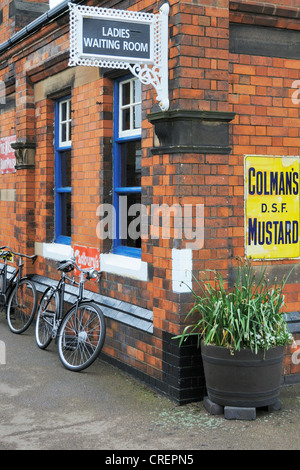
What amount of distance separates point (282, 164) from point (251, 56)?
1.08 meters

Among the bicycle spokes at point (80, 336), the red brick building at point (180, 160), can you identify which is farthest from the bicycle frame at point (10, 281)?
the bicycle spokes at point (80, 336)

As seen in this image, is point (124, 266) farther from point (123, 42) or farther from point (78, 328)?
point (123, 42)

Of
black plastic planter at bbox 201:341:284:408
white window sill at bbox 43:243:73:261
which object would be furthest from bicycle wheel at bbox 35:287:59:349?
black plastic planter at bbox 201:341:284:408

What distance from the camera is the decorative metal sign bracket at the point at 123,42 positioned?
215 inches

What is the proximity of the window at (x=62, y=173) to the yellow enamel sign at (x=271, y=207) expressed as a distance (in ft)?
11.8

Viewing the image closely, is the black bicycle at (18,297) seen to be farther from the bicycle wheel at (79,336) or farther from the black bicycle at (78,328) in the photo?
the bicycle wheel at (79,336)

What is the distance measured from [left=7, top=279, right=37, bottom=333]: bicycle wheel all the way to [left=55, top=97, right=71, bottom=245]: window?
0.81m

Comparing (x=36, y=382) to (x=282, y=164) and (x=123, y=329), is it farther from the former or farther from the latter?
(x=282, y=164)

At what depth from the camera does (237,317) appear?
17.7 ft

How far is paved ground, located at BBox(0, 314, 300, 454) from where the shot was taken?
486cm

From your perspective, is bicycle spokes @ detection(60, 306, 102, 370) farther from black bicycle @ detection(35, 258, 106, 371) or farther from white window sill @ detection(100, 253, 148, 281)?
white window sill @ detection(100, 253, 148, 281)

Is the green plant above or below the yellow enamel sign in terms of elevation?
below
